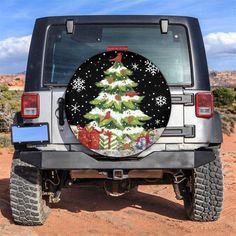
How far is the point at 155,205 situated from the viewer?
6098 millimetres

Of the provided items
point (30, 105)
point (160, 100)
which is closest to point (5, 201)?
point (30, 105)

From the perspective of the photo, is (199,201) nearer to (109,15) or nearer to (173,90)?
(173,90)

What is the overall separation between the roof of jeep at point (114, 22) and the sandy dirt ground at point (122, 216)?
56.8 inches

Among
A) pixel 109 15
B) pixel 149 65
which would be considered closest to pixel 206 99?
pixel 149 65

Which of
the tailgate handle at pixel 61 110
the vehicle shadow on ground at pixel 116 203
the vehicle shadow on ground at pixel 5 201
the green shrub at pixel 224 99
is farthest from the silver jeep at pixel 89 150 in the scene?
the green shrub at pixel 224 99

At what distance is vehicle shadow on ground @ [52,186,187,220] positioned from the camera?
19.2ft

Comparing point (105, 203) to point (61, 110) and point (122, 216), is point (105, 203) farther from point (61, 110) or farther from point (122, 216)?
point (61, 110)

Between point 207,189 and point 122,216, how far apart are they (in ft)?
3.66

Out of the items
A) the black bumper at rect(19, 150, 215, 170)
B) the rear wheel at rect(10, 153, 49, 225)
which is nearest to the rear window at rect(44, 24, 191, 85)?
the black bumper at rect(19, 150, 215, 170)

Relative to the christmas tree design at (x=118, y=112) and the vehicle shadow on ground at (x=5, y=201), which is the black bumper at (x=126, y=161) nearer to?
the christmas tree design at (x=118, y=112)

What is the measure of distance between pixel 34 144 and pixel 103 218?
138 centimetres

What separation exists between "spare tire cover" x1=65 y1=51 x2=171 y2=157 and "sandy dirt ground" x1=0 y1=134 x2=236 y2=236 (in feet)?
3.44

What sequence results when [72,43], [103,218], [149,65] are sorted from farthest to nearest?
1. [103,218]
2. [72,43]
3. [149,65]

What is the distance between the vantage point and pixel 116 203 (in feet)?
20.3
